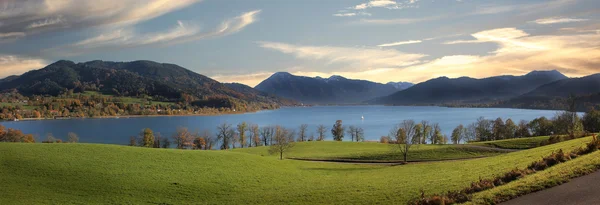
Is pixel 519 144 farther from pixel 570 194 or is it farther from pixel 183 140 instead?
pixel 183 140

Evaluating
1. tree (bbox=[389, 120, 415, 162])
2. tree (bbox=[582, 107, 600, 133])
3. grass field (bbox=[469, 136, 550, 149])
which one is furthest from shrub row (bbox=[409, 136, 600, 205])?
tree (bbox=[582, 107, 600, 133])

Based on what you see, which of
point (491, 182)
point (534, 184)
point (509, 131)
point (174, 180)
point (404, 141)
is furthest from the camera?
point (509, 131)

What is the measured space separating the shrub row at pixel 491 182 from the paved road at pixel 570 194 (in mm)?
2198

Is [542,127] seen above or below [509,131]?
above

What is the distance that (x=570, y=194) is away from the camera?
12758mm

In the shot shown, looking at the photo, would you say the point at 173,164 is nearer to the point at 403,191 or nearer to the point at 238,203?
the point at 238,203

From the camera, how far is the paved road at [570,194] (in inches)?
478

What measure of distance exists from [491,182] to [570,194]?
3.87 metres

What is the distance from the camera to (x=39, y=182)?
80.0 feet

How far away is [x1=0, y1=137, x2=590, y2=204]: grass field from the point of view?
20.8 meters

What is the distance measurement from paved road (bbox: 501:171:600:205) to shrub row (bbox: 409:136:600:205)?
2.20 meters

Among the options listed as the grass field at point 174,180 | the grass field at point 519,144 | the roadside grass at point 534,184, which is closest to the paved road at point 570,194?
the roadside grass at point 534,184

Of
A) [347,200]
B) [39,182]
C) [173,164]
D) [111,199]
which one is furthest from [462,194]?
[39,182]

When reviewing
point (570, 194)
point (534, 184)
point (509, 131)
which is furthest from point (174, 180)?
point (509, 131)
